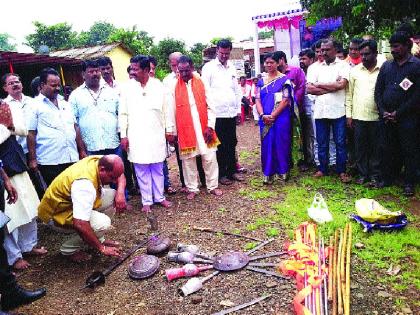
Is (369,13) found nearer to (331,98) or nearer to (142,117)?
(331,98)

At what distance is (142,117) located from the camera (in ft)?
16.7

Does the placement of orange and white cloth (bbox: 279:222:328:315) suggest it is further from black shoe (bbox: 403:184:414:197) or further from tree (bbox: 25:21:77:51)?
tree (bbox: 25:21:77:51)

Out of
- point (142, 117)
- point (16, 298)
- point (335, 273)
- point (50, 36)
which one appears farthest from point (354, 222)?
point (50, 36)

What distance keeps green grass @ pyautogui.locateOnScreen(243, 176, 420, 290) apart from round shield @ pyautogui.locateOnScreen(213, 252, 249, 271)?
674mm

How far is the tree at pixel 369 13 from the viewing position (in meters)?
6.09

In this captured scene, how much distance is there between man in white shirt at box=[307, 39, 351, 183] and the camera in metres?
5.43

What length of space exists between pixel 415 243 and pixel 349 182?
77.0 inches

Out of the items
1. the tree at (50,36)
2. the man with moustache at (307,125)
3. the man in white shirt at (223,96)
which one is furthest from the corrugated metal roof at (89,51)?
the man in white shirt at (223,96)

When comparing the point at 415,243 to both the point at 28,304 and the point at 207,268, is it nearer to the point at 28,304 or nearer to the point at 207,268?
the point at 207,268

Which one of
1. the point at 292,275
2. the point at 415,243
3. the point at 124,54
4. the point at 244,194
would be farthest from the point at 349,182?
the point at 124,54

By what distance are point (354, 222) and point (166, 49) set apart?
17.9m

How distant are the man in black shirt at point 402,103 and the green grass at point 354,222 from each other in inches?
21.1

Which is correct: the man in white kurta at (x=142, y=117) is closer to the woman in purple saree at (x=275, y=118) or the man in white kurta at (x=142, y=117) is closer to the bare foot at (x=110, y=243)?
the bare foot at (x=110, y=243)

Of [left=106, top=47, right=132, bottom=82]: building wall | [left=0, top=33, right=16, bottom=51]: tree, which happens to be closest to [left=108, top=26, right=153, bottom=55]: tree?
[left=106, top=47, right=132, bottom=82]: building wall
